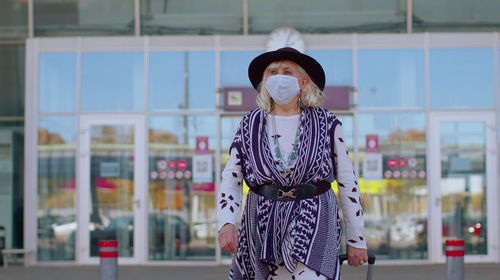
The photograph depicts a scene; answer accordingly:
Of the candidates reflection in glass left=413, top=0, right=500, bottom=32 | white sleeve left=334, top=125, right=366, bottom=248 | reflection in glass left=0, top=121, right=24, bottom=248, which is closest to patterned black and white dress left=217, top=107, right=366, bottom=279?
white sleeve left=334, top=125, right=366, bottom=248

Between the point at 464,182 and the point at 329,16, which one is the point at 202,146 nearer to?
the point at 329,16

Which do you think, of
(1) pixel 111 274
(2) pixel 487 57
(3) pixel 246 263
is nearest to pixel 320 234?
(3) pixel 246 263

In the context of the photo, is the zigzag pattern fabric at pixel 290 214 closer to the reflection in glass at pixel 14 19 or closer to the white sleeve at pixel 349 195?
the white sleeve at pixel 349 195

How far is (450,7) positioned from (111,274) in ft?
26.7

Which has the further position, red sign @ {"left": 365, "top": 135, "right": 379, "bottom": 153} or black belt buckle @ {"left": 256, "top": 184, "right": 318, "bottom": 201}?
red sign @ {"left": 365, "top": 135, "right": 379, "bottom": 153}

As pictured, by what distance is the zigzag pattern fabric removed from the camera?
127 inches

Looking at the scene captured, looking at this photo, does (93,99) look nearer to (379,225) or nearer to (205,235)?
(205,235)

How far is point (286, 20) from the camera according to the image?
12438 mm

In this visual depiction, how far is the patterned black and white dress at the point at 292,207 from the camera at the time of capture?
322 cm

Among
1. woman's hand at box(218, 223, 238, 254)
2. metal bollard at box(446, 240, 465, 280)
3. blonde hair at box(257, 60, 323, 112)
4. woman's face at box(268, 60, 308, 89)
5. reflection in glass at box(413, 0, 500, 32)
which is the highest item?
reflection in glass at box(413, 0, 500, 32)

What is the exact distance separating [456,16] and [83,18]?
623 cm

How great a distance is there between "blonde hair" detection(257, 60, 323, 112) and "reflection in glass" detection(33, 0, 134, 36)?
30.3 feet

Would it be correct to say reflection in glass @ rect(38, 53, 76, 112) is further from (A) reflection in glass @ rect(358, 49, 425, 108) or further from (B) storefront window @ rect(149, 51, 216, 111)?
(A) reflection in glass @ rect(358, 49, 425, 108)

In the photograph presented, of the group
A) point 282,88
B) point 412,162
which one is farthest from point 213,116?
point 282,88
